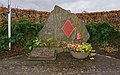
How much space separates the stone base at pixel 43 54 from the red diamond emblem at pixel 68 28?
84 cm

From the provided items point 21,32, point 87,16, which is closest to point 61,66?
point 21,32

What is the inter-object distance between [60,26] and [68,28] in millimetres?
248

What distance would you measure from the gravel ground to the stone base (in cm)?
15

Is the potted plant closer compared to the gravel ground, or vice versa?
the gravel ground

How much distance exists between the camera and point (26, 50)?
293 inches

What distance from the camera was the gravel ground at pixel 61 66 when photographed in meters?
5.17

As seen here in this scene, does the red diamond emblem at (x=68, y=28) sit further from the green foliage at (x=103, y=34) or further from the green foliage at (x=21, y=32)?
the green foliage at (x=103, y=34)

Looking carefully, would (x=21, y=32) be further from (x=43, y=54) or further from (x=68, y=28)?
(x=43, y=54)

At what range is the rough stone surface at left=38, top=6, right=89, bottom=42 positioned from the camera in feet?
24.3

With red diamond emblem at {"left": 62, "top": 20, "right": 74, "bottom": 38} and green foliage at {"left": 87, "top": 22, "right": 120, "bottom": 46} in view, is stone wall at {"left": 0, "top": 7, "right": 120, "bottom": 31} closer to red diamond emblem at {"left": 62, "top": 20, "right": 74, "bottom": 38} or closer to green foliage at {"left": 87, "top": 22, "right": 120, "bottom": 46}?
green foliage at {"left": 87, "top": 22, "right": 120, "bottom": 46}

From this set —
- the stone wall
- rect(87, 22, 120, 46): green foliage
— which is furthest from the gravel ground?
the stone wall

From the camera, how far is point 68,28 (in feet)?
24.3

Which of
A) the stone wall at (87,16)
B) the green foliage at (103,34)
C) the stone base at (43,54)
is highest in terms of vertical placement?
the stone wall at (87,16)

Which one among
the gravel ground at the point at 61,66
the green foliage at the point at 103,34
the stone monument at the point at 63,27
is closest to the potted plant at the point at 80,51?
the gravel ground at the point at 61,66
